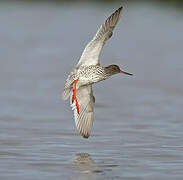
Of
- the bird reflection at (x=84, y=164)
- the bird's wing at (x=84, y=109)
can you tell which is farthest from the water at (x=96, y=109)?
the bird's wing at (x=84, y=109)

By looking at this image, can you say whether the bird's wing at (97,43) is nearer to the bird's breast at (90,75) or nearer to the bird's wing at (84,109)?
the bird's breast at (90,75)

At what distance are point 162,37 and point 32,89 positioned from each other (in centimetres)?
1053

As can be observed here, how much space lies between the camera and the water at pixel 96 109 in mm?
9641

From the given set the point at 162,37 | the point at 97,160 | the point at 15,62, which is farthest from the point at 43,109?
the point at 162,37

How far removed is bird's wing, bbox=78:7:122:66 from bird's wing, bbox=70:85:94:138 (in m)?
0.61

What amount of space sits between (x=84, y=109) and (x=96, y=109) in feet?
9.41

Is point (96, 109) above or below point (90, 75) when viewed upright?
below

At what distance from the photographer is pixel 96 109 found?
13789 mm

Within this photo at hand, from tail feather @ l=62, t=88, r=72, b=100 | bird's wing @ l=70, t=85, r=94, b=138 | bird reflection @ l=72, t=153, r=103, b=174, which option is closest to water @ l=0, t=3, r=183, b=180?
bird reflection @ l=72, t=153, r=103, b=174

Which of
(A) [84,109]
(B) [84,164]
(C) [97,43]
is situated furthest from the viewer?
(A) [84,109]

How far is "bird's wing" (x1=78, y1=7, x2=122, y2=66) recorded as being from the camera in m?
10.1

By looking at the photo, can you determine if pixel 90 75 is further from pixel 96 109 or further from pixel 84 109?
pixel 96 109

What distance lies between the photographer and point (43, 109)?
1377 centimetres

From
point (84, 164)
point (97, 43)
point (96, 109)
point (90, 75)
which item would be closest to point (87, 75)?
point (90, 75)
